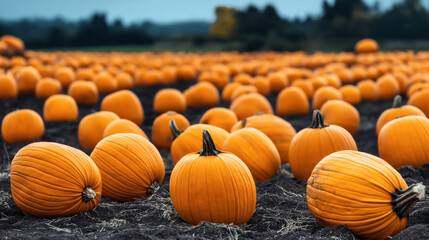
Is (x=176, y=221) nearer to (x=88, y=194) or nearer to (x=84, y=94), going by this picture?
(x=88, y=194)

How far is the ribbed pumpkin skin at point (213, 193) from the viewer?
3588 mm

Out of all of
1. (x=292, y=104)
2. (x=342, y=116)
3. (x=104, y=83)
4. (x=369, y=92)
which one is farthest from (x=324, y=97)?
(x=104, y=83)

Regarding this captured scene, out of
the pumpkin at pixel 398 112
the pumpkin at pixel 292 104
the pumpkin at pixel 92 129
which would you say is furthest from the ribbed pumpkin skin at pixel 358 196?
the pumpkin at pixel 292 104

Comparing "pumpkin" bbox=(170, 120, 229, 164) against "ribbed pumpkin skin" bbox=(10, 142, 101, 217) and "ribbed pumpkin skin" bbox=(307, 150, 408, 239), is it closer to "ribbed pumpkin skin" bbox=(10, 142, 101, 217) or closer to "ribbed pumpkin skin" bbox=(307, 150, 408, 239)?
"ribbed pumpkin skin" bbox=(10, 142, 101, 217)

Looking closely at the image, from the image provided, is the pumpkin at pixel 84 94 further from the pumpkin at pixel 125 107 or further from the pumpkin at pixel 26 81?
the pumpkin at pixel 125 107

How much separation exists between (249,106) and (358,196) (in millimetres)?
4539

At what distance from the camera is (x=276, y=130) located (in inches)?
226

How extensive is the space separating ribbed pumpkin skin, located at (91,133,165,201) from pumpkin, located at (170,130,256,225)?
0.72 meters

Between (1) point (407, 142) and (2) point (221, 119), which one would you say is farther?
(2) point (221, 119)

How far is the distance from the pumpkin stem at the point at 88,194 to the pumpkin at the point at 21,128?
3.57 metres

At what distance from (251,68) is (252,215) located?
40.7ft

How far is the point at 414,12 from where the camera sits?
32.2 meters

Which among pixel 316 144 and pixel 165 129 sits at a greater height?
pixel 316 144

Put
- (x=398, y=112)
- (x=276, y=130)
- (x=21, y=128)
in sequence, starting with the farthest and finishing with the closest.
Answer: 1. (x=21, y=128)
2. (x=398, y=112)
3. (x=276, y=130)
